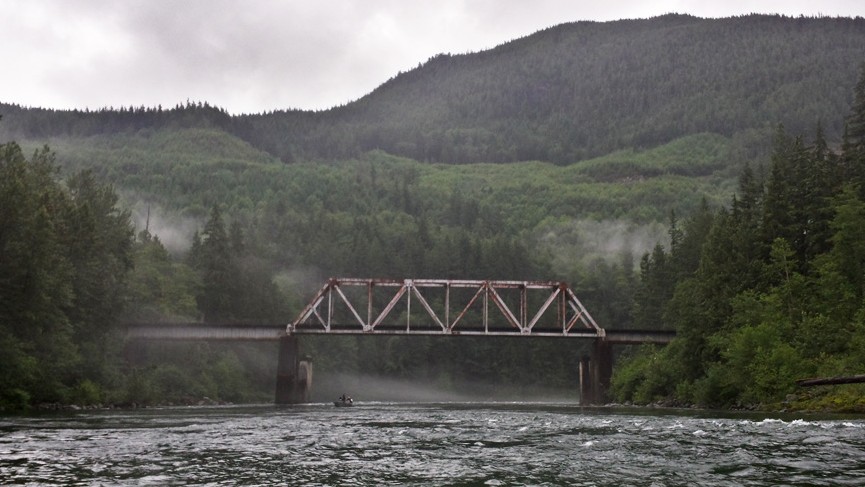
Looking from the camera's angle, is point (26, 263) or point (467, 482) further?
point (26, 263)

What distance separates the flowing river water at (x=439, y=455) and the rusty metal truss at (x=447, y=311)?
184 ft

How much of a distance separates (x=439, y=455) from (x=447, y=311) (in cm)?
7485

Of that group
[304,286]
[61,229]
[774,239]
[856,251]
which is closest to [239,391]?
[61,229]

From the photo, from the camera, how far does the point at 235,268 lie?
130 meters

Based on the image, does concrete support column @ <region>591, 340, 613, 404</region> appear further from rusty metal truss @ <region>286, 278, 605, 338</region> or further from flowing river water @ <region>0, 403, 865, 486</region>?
flowing river water @ <region>0, 403, 865, 486</region>

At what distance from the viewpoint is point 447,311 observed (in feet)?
336

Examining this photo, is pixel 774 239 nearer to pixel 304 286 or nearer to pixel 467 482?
pixel 467 482

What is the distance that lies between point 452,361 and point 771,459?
489 feet

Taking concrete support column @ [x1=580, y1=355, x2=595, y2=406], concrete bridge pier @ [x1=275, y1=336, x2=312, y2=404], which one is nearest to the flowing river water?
concrete bridge pier @ [x1=275, y1=336, x2=312, y2=404]

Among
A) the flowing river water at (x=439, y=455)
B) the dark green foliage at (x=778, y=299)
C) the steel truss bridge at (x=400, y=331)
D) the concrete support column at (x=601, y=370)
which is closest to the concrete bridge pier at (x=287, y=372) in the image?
the steel truss bridge at (x=400, y=331)

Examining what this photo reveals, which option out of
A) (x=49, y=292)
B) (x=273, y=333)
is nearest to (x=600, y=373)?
(x=273, y=333)

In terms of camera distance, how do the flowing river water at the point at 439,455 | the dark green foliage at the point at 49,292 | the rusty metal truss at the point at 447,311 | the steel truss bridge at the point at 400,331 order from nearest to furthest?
1. the flowing river water at the point at 439,455
2. the dark green foliage at the point at 49,292
3. the steel truss bridge at the point at 400,331
4. the rusty metal truss at the point at 447,311

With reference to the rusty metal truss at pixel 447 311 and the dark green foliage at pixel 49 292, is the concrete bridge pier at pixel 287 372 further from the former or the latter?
the dark green foliage at pixel 49 292

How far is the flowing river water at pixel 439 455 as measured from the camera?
71.6ft
